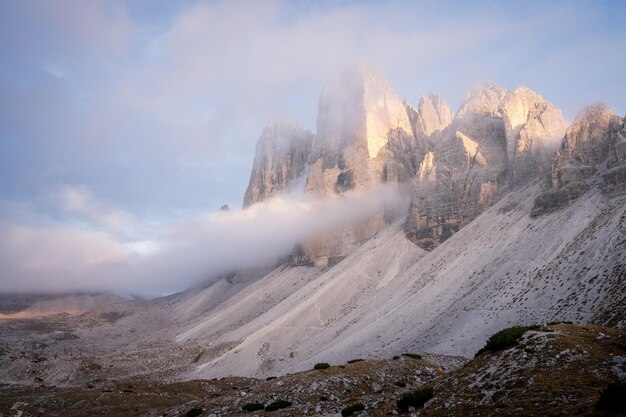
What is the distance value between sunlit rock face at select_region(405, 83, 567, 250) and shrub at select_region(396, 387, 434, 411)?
106m

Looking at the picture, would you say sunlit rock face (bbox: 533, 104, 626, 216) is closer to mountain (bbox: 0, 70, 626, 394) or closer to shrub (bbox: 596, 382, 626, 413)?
mountain (bbox: 0, 70, 626, 394)

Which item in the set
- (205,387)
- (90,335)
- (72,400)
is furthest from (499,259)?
(90,335)

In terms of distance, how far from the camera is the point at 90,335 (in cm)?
19638

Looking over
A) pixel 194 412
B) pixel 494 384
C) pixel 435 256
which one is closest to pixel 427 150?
pixel 435 256

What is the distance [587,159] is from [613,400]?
97932 mm

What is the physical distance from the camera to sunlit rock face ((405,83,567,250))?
115250 millimetres

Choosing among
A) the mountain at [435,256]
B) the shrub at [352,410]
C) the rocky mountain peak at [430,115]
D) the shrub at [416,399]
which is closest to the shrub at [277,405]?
the shrub at [352,410]

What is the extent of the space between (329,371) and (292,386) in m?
3.48

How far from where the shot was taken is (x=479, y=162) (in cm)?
12644

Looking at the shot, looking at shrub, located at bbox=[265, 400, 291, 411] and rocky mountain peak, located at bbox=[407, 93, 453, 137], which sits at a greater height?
rocky mountain peak, located at bbox=[407, 93, 453, 137]

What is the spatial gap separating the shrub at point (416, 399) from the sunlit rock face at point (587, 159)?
79434 millimetres

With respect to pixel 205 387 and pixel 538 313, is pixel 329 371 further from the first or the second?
pixel 538 313

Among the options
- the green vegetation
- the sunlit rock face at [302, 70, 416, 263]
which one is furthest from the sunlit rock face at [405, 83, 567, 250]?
the green vegetation

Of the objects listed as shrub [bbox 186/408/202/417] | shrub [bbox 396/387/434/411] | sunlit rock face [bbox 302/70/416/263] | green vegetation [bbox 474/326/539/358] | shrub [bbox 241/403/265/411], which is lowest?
shrub [bbox 186/408/202/417]
